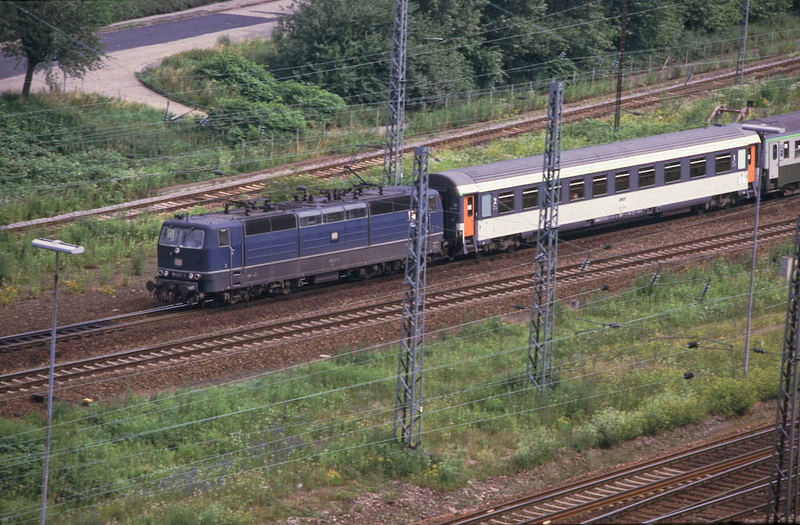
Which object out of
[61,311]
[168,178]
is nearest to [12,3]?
[61,311]

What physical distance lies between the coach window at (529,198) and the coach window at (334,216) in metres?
7.73

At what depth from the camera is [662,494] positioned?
25219mm

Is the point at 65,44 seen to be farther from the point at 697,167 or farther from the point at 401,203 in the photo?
the point at 697,167

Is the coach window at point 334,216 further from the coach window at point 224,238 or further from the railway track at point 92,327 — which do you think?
the railway track at point 92,327

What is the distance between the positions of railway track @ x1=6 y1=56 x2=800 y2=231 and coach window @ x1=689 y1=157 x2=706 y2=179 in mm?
12349

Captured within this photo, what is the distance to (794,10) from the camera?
81.3m

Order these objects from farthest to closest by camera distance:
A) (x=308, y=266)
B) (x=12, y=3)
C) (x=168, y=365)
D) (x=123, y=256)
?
(x=123, y=256), (x=308, y=266), (x=168, y=365), (x=12, y=3)

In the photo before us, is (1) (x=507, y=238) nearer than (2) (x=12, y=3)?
No

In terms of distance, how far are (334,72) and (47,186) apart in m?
19.1

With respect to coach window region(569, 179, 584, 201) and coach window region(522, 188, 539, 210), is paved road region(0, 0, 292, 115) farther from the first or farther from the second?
coach window region(569, 179, 584, 201)

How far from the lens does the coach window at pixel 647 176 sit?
43.8 m

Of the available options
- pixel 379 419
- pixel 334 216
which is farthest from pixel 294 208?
pixel 379 419

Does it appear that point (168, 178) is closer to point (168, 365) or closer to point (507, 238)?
point (507, 238)

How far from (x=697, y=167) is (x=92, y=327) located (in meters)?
25.1
